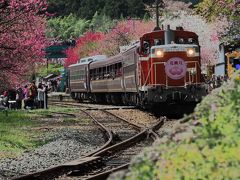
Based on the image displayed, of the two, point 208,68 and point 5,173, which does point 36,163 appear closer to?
point 5,173

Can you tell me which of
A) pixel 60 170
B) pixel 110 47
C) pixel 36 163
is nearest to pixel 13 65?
pixel 36 163

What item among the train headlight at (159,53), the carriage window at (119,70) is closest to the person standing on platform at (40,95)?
the carriage window at (119,70)

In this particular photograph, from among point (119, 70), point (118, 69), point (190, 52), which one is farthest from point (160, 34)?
point (118, 69)

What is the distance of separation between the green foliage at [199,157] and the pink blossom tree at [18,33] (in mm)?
18698

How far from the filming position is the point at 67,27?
567 feet

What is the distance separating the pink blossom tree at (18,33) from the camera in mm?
24094

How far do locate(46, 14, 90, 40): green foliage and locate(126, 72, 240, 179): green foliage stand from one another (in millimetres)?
157005

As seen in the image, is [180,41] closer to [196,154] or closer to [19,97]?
[19,97]

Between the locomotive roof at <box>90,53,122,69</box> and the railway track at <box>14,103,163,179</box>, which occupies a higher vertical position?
the locomotive roof at <box>90,53,122,69</box>

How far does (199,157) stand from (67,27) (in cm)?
16936

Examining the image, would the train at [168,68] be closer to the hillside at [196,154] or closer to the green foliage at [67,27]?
the hillside at [196,154]

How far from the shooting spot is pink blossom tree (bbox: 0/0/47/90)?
79.0ft

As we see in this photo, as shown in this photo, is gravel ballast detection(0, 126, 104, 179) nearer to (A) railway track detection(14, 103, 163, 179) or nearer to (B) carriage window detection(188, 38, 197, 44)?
(A) railway track detection(14, 103, 163, 179)

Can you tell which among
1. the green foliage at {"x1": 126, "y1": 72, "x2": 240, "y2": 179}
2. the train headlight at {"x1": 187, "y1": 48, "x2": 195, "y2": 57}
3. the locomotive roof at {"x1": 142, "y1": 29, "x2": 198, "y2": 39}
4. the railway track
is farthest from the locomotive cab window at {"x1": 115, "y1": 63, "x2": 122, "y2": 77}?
the green foliage at {"x1": 126, "y1": 72, "x2": 240, "y2": 179}
